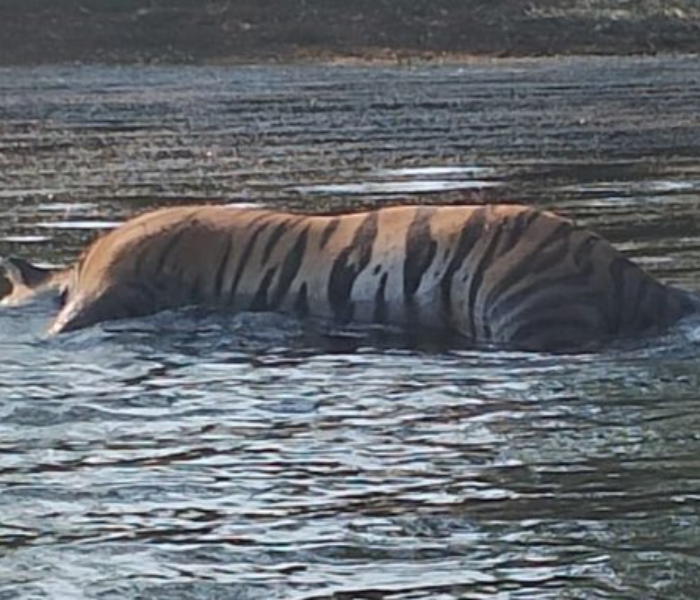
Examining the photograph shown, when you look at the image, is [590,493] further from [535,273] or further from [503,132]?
[503,132]

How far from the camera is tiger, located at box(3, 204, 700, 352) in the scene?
1062 centimetres

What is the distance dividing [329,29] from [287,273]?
44.0 metres

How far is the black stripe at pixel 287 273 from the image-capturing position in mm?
11438

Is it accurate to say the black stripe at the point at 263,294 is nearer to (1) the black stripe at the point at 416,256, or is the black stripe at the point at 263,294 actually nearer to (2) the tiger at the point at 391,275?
(2) the tiger at the point at 391,275

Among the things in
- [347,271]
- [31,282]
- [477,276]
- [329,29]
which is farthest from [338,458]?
[329,29]

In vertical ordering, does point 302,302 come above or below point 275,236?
below

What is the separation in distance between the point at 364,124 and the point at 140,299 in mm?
15993

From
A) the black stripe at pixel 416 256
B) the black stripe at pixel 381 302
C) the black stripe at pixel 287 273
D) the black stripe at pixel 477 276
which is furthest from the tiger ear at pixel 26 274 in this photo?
the black stripe at pixel 477 276

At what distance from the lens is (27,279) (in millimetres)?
12133

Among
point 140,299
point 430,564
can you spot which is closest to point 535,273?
point 140,299

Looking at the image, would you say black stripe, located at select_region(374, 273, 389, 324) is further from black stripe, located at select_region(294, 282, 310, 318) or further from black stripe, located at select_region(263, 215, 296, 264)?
black stripe, located at select_region(263, 215, 296, 264)

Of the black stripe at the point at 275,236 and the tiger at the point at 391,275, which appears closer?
the tiger at the point at 391,275

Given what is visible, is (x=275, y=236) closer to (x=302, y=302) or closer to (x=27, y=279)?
(x=302, y=302)

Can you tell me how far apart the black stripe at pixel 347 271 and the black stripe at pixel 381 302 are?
0.10m
